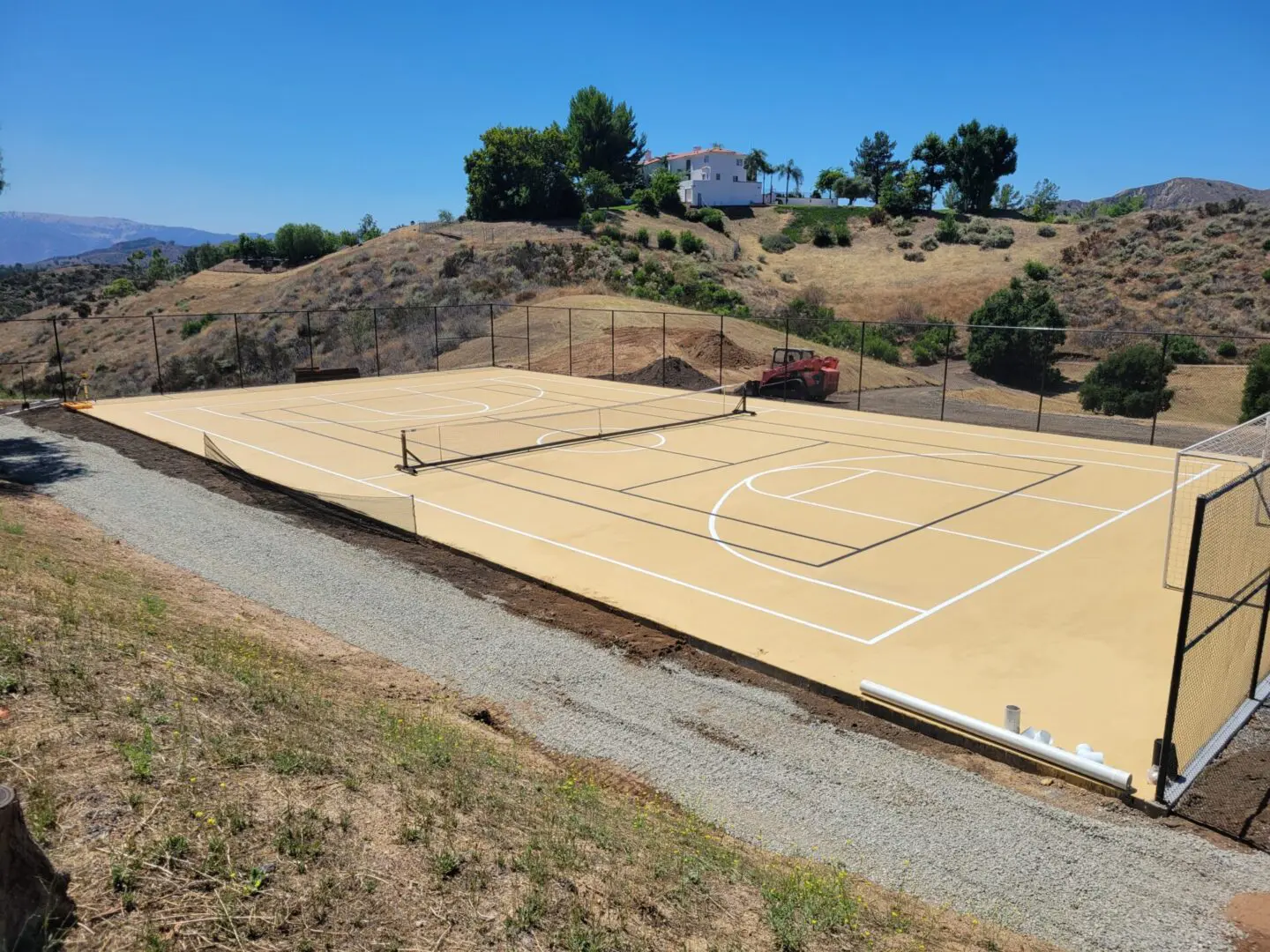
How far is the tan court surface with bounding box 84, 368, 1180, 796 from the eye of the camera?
9.94 meters

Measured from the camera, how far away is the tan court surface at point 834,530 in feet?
32.6

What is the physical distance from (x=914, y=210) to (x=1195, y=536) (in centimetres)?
10806

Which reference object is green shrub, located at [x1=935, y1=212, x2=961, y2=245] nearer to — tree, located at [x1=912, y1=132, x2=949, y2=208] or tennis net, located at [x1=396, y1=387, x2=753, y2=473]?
tree, located at [x1=912, y1=132, x2=949, y2=208]

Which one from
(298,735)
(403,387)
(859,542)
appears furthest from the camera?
(403,387)

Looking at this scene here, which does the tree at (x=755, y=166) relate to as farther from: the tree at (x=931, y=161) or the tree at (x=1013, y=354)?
the tree at (x=1013, y=354)

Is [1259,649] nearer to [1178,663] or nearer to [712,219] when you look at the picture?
[1178,663]

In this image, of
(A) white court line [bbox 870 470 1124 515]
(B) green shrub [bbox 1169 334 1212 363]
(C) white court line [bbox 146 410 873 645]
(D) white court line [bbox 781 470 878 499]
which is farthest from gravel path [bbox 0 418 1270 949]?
(B) green shrub [bbox 1169 334 1212 363]

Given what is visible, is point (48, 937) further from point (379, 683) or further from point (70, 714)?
point (379, 683)

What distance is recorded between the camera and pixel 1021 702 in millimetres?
8977

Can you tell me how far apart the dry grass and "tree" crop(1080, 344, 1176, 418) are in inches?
1507

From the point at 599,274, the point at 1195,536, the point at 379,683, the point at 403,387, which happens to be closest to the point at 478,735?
the point at 379,683

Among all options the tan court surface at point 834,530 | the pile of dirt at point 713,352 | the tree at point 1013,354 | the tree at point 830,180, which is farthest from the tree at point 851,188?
the tan court surface at point 834,530

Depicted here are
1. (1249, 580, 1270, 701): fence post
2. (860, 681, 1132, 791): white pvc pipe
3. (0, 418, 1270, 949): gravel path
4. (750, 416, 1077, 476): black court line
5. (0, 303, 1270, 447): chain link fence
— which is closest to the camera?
(0, 418, 1270, 949): gravel path

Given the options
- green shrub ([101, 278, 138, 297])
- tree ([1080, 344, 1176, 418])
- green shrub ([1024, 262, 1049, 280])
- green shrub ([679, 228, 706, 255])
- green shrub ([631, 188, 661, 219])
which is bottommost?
tree ([1080, 344, 1176, 418])
